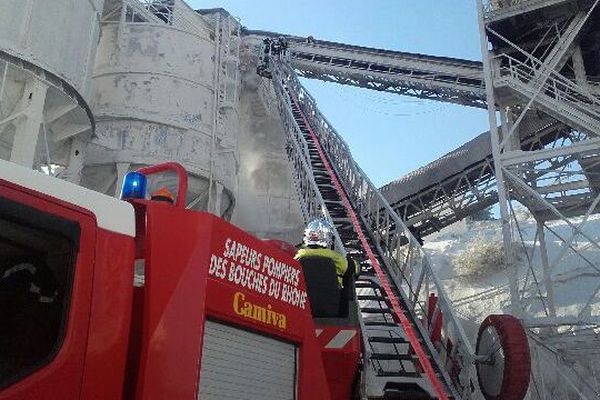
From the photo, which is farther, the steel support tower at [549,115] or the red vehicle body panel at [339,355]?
the steel support tower at [549,115]

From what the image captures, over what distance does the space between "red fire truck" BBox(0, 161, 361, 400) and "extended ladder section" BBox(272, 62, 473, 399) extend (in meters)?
2.21

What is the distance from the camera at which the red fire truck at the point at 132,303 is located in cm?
251

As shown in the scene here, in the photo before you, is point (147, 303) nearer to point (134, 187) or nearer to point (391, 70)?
point (134, 187)

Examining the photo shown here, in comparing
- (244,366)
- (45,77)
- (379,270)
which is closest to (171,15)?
(45,77)

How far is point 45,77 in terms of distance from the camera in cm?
1116

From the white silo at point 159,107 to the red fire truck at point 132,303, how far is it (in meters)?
13.2

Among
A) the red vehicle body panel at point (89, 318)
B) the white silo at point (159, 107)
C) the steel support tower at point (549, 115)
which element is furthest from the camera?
the white silo at point (159, 107)

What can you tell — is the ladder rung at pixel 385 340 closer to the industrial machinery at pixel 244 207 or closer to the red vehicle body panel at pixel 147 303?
the industrial machinery at pixel 244 207

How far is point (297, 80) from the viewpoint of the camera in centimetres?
2105

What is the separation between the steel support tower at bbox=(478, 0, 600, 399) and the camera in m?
11.9

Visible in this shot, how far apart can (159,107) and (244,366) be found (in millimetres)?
14413

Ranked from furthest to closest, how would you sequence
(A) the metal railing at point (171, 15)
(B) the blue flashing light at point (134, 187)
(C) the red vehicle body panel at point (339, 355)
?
(A) the metal railing at point (171, 15)
(C) the red vehicle body panel at point (339, 355)
(B) the blue flashing light at point (134, 187)

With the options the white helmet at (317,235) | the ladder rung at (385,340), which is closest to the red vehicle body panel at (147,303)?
the white helmet at (317,235)

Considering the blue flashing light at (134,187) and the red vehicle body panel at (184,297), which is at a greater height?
the blue flashing light at (134,187)
